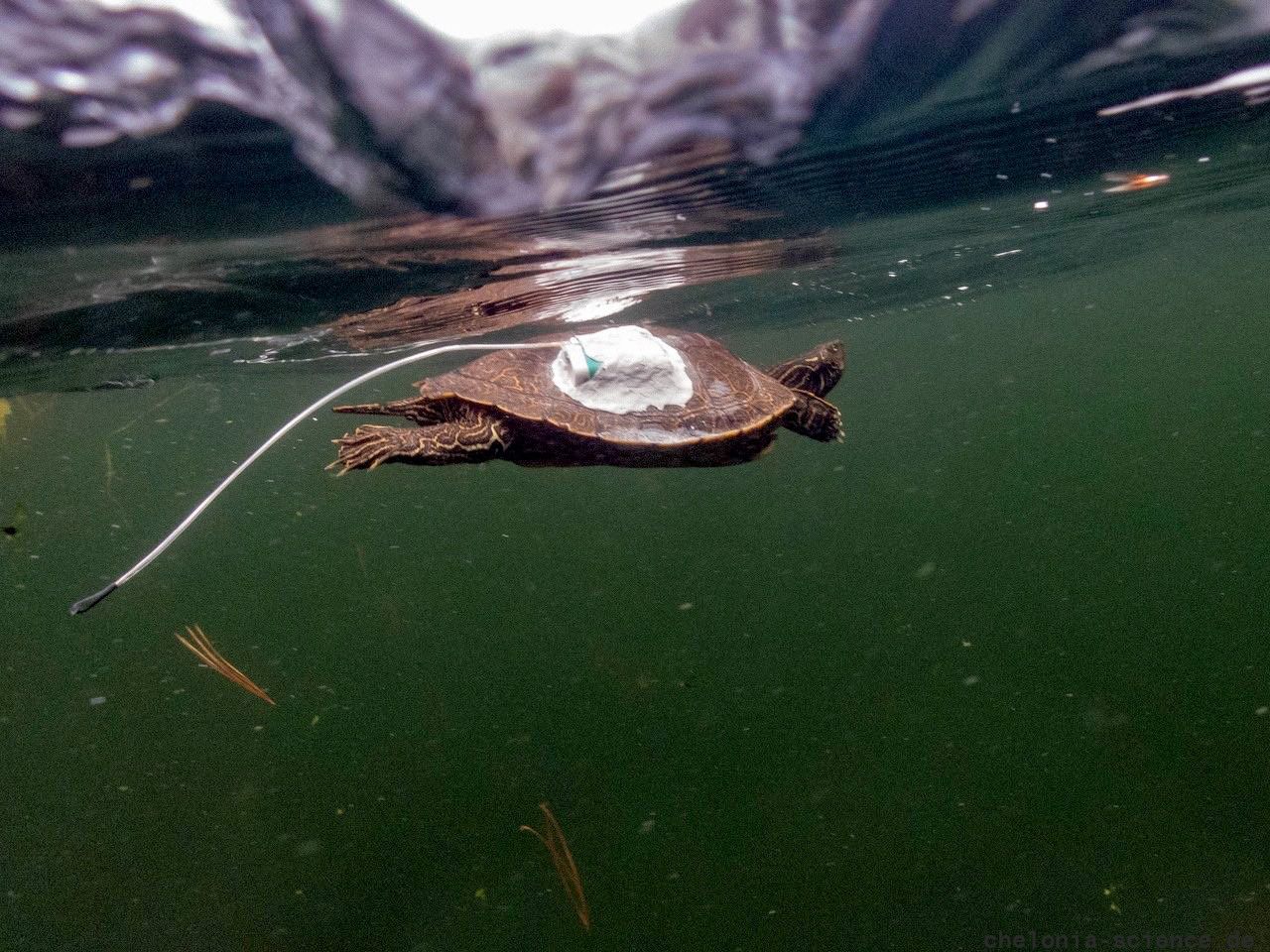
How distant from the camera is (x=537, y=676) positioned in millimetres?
19375

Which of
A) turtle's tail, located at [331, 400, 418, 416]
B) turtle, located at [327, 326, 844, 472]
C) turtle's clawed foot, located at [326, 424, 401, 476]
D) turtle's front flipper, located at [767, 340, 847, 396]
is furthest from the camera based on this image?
turtle's front flipper, located at [767, 340, 847, 396]

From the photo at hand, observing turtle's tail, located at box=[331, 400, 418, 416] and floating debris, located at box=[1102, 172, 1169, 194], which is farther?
floating debris, located at box=[1102, 172, 1169, 194]

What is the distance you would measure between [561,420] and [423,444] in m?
1.00

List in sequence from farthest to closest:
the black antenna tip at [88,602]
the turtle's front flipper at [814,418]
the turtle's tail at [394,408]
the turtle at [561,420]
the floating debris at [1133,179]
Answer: the floating debris at [1133,179]
the turtle's front flipper at [814,418]
the turtle's tail at [394,408]
the turtle at [561,420]
the black antenna tip at [88,602]

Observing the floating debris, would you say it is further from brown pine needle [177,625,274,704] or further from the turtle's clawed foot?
brown pine needle [177,625,274,704]

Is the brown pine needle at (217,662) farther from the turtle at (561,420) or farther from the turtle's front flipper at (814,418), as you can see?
the turtle's front flipper at (814,418)

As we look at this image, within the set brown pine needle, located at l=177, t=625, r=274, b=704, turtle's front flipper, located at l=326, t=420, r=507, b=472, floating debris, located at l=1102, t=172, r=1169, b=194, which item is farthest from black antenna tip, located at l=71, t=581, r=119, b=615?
floating debris, located at l=1102, t=172, r=1169, b=194

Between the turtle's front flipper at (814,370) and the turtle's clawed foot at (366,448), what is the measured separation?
12.0 feet

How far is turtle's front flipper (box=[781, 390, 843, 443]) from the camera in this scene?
5.79 m

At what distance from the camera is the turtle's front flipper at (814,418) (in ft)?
19.0

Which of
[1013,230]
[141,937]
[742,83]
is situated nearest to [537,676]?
[141,937]

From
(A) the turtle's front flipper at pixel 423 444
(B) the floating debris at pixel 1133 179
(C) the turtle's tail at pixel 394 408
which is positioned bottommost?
(A) the turtle's front flipper at pixel 423 444

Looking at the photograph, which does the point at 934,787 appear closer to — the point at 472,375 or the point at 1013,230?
the point at 1013,230

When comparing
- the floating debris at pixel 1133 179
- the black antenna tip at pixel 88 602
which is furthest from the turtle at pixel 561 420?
the floating debris at pixel 1133 179
